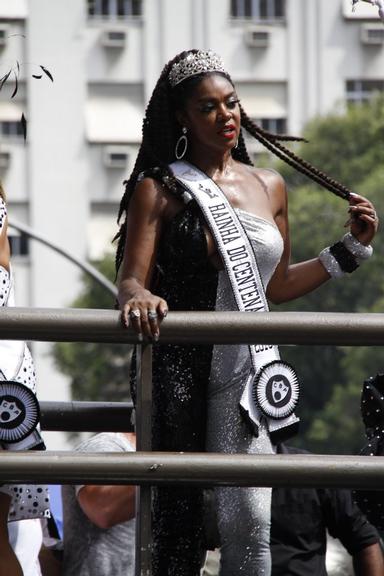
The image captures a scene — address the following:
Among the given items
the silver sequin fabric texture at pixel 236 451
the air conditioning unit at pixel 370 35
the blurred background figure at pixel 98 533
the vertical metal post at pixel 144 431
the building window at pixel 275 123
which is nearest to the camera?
the vertical metal post at pixel 144 431

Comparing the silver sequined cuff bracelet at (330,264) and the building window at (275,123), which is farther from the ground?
the building window at (275,123)

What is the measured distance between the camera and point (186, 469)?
4727mm

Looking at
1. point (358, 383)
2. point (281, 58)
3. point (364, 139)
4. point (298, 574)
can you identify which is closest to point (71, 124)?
point (281, 58)

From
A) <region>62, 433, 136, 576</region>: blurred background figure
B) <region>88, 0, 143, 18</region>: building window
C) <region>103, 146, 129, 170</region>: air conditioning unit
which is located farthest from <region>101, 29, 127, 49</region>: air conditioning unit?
<region>62, 433, 136, 576</region>: blurred background figure

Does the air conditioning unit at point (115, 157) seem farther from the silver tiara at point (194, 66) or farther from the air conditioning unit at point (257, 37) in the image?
the silver tiara at point (194, 66)

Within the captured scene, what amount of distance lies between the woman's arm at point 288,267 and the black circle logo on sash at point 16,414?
989mm

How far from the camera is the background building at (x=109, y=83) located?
6481 centimetres

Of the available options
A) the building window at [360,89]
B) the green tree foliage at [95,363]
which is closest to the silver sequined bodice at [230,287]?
the green tree foliage at [95,363]

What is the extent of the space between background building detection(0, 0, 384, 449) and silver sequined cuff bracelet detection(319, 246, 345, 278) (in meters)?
56.8

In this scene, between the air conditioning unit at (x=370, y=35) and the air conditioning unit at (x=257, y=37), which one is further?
the air conditioning unit at (x=257, y=37)

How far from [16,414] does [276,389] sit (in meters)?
0.69

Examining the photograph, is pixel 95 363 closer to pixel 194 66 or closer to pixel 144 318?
pixel 194 66

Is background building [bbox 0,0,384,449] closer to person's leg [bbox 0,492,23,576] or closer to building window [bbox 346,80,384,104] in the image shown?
building window [bbox 346,80,384,104]

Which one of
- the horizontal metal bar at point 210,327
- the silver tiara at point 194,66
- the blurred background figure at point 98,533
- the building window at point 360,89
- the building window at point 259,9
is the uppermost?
the building window at point 259,9
